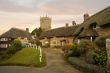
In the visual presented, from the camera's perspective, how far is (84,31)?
39.0 m

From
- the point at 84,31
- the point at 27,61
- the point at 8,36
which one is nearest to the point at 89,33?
the point at 84,31

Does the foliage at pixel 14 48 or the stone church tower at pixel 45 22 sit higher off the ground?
the stone church tower at pixel 45 22

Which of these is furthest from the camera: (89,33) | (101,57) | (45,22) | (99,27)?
(45,22)

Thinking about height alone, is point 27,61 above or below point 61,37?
below

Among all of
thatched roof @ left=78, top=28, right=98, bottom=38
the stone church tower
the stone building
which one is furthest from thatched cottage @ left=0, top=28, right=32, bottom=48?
the stone church tower

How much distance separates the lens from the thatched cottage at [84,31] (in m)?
35.0

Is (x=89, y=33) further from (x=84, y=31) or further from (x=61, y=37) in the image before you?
(x=61, y=37)

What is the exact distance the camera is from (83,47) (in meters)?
25.9

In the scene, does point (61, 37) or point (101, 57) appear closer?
point (101, 57)

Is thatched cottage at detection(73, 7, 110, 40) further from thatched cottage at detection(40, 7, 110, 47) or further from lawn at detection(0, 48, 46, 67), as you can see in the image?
lawn at detection(0, 48, 46, 67)

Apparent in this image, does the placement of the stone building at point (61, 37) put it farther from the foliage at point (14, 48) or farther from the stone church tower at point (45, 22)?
the stone church tower at point (45, 22)

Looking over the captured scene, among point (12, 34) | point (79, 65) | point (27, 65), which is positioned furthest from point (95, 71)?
point (12, 34)

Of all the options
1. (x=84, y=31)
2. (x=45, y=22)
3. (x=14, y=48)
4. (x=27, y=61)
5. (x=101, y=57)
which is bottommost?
(x=27, y=61)

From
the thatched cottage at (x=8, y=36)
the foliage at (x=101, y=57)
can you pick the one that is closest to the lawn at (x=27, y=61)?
the foliage at (x=101, y=57)
